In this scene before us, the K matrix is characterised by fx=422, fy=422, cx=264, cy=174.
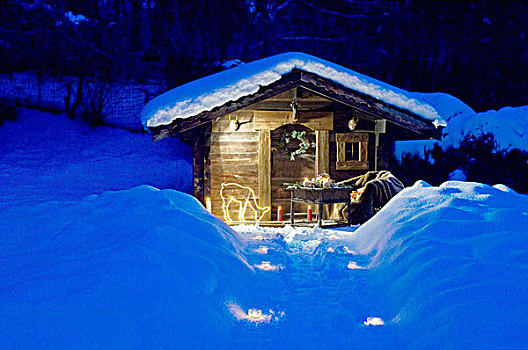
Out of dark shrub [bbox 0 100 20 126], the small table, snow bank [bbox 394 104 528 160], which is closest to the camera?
the small table

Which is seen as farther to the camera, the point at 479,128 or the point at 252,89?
the point at 479,128

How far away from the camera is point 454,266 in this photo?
4.39 meters

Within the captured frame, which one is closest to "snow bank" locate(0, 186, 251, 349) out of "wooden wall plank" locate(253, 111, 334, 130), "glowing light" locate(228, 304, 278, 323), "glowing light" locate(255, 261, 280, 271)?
"glowing light" locate(228, 304, 278, 323)

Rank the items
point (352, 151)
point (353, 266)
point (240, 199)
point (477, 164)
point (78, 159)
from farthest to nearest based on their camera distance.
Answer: point (78, 159) → point (477, 164) → point (352, 151) → point (240, 199) → point (353, 266)

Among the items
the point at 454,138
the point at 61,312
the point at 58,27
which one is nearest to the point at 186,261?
the point at 61,312

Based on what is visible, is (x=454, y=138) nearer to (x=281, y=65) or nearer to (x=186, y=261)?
(x=281, y=65)

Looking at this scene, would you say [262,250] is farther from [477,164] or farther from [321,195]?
[477,164]

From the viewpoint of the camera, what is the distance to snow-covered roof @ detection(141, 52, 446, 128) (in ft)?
30.4

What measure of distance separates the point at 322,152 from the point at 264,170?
5.23 ft

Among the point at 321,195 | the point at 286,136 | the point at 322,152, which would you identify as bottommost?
the point at 321,195

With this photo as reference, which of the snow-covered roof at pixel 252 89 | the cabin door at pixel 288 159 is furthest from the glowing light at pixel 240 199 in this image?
the snow-covered roof at pixel 252 89

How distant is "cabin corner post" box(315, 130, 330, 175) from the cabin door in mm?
246

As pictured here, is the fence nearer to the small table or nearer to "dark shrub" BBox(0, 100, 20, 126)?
"dark shrub" BBox(0, 100, 20, 126)

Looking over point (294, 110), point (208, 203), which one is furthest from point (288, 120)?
point (208, 203)
